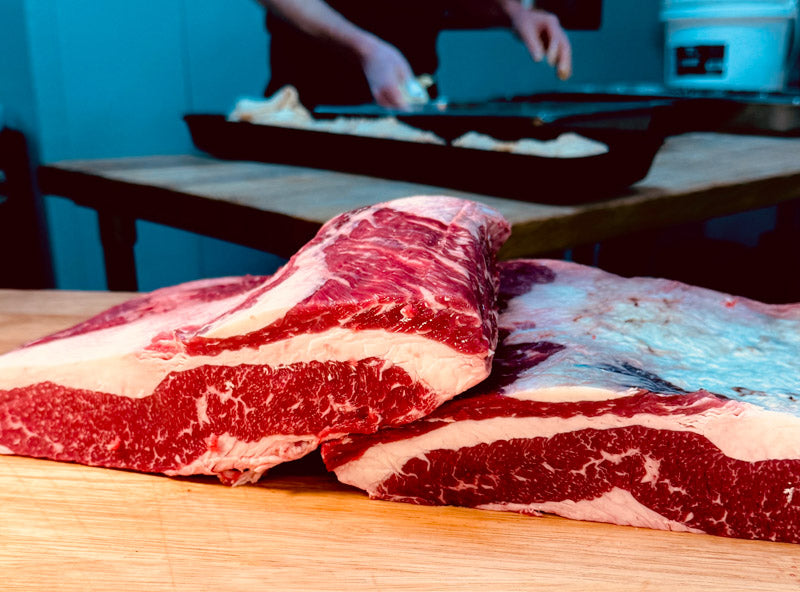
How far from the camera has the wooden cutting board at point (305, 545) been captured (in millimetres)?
Result: 963

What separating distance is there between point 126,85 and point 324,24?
1.47 m

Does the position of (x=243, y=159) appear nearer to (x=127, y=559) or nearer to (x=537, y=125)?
(x=537, y=125)

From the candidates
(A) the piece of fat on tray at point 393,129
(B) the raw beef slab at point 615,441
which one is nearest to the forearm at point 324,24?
(A) the piece of fat on tray at point 393,129

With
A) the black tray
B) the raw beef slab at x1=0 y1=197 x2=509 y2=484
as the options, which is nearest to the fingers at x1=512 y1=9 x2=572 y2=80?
the black tray

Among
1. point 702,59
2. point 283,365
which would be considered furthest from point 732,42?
point 283,365

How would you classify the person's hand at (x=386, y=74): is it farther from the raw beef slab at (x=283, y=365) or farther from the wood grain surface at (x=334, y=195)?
the raw beef slab at (x=283, y=365)

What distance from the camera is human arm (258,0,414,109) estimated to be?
2947 mm

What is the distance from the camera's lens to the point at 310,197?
2.11m

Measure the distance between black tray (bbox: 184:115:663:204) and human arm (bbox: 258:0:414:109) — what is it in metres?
0.43

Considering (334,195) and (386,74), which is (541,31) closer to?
(386,74)

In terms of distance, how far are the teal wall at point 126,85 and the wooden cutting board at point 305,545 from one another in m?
3.06

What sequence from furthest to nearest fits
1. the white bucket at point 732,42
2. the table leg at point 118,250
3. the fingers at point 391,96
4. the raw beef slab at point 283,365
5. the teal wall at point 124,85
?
the white bucket at point 732,42 < the teal wall at point 124,85 < the fingers at point 391,96 < the table leg at point 118,250 < the raw beef slab at point 283,365

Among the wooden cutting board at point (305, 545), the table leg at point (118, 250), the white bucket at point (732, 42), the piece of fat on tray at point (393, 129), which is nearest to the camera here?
the wooden cutting board at point (305, 545)

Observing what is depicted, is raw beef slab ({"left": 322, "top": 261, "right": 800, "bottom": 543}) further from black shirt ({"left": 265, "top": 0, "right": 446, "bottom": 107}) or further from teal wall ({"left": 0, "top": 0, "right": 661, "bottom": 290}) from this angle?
teal wall ({"left": 0, "top": 0, "right": 661, "bottom": 290})
